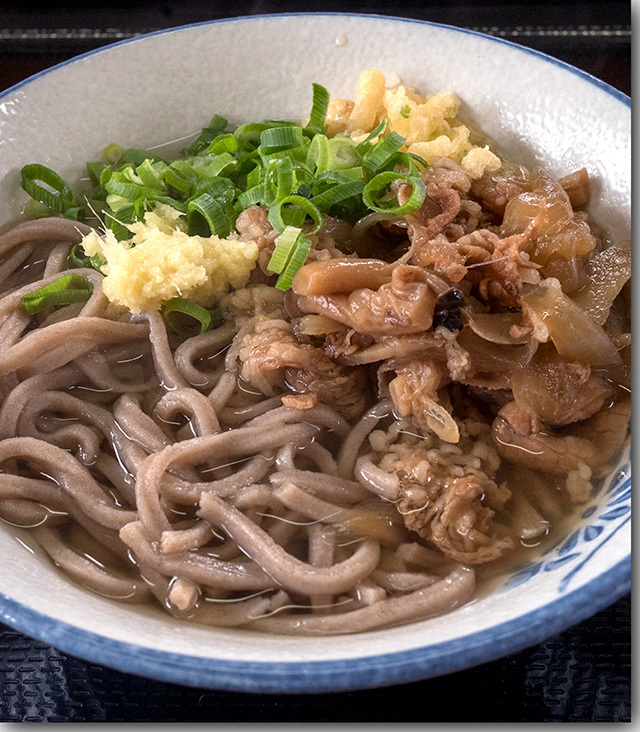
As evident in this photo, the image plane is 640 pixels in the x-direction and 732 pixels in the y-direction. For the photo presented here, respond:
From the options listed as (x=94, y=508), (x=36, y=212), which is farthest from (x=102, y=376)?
(x=36, y=212)

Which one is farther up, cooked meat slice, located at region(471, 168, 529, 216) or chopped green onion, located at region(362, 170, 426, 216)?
chopped green onion, located at region(362, 170, 426, 216)

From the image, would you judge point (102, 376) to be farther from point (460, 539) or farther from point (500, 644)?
point (500, 644)

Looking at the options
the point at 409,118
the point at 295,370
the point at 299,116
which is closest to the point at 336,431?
the point at 295,370

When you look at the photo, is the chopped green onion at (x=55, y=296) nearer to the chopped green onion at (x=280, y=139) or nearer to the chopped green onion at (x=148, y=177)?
the chopped green onion at (x=148, y=177)

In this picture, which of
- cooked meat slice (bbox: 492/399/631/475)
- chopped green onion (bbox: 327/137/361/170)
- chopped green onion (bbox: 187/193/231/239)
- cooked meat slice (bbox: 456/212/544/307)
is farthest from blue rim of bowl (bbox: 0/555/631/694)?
chopped green onion (bbox: 327/137/361/170)

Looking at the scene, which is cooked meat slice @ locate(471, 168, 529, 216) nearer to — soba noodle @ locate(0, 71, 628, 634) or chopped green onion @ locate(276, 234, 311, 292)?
soba noodle @ locate(0, 71, 628, 634)

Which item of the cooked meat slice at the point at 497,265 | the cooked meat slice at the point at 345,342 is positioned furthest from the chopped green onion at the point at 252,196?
the cooked meat slice at the point at 497,265
